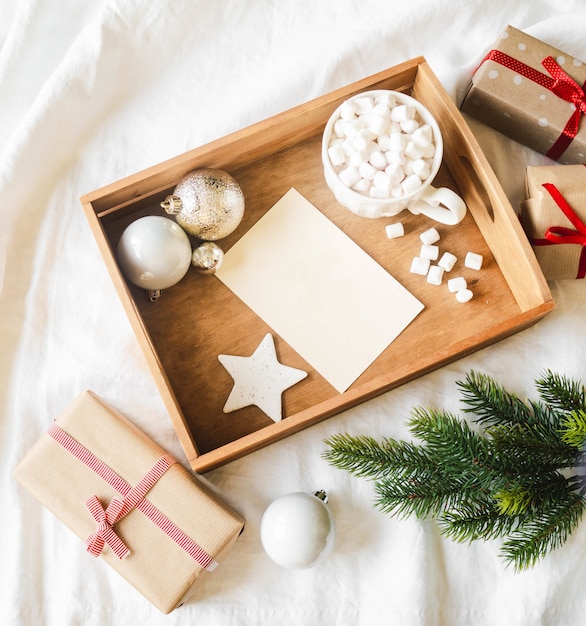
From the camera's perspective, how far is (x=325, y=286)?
93 cm

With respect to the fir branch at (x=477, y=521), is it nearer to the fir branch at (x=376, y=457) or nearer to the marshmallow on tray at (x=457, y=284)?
the fir branch at (x=376, y=457)

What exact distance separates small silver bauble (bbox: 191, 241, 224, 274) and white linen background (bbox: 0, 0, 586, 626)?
67 mm

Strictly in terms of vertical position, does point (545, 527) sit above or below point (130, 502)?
below

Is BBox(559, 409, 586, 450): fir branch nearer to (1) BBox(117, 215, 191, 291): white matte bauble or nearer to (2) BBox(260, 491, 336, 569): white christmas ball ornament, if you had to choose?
(2) BBox(260, 491, 336, 569): white christmas ball ornament

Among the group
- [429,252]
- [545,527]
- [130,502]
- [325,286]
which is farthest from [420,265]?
[130,502]

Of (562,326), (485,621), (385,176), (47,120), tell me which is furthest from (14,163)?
(485,621)

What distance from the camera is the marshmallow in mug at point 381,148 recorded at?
85 cm

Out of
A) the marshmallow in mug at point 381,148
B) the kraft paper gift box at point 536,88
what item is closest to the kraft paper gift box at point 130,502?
the marshmallow in mug at point 381,148

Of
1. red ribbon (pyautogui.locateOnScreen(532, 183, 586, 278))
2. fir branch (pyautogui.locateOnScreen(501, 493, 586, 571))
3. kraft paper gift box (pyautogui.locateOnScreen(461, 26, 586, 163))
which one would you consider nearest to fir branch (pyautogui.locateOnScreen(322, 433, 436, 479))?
fir branch (pyautogui.locateOnScreen(501, 493, 586, 571))

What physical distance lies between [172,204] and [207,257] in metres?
0.09

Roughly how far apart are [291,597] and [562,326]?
0.57 meters

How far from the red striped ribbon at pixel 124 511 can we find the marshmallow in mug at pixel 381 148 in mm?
455

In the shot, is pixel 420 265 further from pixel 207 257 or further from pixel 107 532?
pixel 107 532

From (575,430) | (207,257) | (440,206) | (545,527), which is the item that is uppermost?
(207,257)
